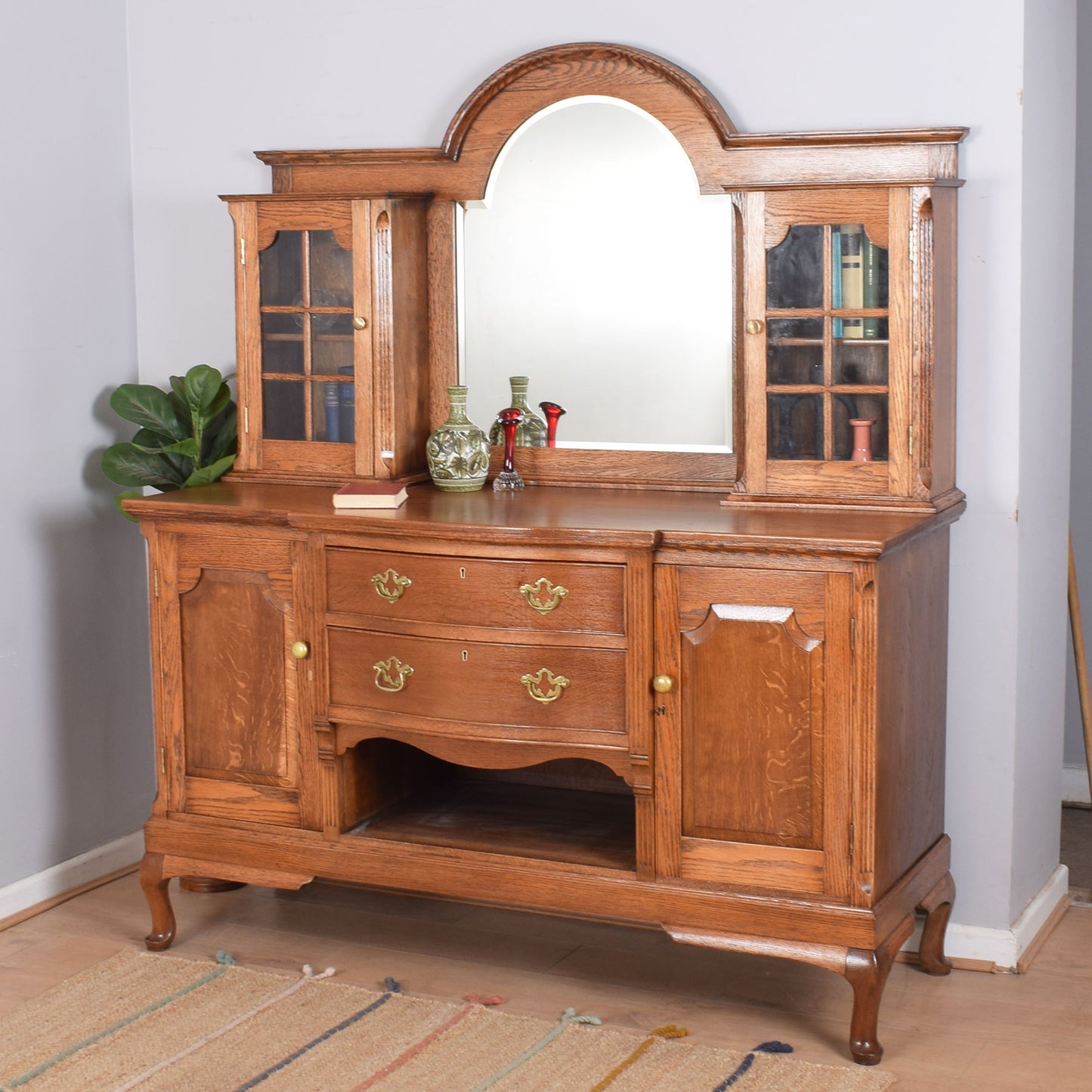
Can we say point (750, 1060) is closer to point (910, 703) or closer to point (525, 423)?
point (910, 703)

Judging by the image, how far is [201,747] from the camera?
3312mm

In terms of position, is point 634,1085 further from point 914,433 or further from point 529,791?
point 914,433

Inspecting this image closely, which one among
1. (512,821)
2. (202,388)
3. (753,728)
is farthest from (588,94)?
(512,821)

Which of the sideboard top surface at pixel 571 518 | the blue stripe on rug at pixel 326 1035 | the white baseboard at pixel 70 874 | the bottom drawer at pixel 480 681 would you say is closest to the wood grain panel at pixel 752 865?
the bottom drawer at pixel 480 681

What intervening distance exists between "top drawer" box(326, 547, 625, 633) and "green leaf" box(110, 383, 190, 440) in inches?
30.8

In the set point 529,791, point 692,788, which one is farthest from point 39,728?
point 692,788

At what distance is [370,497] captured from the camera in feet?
10.3

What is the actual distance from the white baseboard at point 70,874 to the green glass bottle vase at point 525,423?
1.45m

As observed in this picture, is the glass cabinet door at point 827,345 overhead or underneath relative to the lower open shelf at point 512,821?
overhead

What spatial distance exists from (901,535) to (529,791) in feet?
3.73

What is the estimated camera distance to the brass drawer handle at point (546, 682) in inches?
115

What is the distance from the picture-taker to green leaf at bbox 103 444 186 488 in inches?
142

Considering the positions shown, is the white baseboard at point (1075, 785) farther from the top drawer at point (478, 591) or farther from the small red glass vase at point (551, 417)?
the top drawer at point (478, 591)

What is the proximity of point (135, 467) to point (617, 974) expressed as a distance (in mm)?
1594
